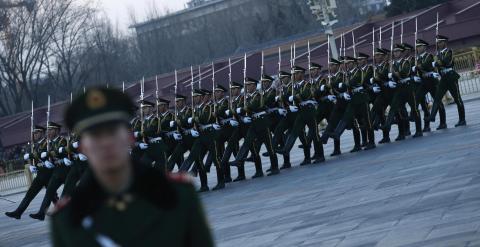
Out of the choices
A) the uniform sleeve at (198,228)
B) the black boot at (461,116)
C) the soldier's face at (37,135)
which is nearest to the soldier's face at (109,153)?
the uniform sleeve at (198,228)

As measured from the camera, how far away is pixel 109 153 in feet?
12.7

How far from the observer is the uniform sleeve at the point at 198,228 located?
13.3 ft

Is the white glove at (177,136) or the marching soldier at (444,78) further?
the marching soldier at (444,78)

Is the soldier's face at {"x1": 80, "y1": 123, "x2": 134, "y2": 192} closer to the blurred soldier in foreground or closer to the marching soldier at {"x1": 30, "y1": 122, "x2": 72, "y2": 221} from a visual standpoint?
the blurred soldier in foreground

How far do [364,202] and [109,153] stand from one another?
1041 centimetres

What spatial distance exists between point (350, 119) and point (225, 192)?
9.94 feet

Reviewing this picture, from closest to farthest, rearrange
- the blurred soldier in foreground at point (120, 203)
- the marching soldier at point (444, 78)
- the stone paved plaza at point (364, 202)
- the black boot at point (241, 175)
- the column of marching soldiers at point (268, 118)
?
the blurred soldier in foreground at point (120, 203)
the stone paved plaza at point (364, 202)
the column of marching soldiers at point (268, 118)
the black boot at point (241, 175)
the marching soldier at point (444, 78)

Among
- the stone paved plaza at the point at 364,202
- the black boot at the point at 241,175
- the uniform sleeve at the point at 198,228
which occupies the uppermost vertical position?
the uniform sleeve at the point at 198,228

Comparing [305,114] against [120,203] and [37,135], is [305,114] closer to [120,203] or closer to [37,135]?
[37,135]

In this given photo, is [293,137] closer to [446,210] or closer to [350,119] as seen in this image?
[350,119]

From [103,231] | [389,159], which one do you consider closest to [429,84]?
[389,159]

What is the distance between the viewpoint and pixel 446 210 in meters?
12.0

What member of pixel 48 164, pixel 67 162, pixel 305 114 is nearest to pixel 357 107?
pixel 305 114

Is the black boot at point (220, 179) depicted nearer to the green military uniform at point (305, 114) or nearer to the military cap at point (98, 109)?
the green military uniform at point (305, 114)
